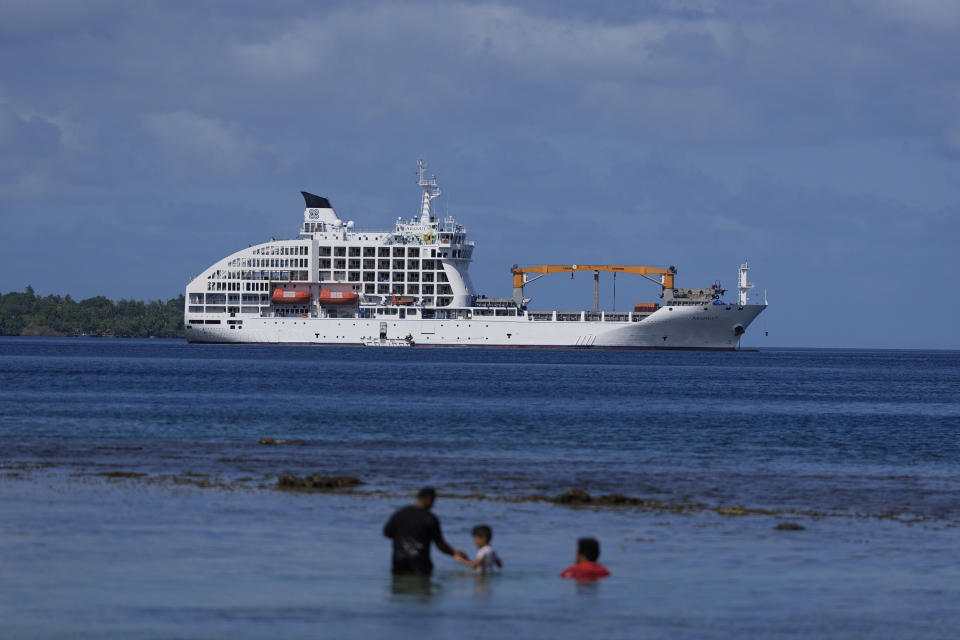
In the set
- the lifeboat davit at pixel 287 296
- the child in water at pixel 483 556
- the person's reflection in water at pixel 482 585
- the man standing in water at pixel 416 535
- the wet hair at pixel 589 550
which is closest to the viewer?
the person's reflection in water at pixel 482 585

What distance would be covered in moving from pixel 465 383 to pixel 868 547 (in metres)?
56.0

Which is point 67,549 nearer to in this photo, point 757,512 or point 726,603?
point 726,603

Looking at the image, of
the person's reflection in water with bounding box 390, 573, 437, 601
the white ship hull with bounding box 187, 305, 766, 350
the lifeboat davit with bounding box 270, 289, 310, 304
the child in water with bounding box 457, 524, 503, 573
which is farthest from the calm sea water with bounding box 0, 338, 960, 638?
the lifeboat davit with bounding box 270, 289, 310, 304

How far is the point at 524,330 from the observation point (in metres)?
138

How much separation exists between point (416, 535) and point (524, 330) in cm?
12049

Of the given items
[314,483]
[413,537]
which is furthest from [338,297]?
[413,537]

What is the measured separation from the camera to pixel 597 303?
142 m

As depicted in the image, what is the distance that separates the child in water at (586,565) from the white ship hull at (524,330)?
389 ft

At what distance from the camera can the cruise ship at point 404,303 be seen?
5413 inches

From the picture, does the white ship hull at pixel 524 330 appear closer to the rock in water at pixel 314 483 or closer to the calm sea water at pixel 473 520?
the calm sea water at pixel 473 520

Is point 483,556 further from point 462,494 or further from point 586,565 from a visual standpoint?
point 462,494

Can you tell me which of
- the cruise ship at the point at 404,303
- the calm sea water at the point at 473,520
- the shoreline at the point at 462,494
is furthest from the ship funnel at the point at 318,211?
the shoreline at the point at 462,494

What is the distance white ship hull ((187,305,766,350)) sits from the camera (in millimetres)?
136750

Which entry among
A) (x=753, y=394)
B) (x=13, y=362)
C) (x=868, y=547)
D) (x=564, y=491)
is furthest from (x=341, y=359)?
(x=868, y=547)
